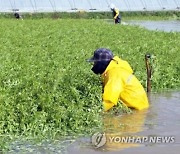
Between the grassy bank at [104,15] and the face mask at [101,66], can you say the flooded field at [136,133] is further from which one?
the grassy bank at [104,15]

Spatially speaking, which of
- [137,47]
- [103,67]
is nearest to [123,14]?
[137,47]

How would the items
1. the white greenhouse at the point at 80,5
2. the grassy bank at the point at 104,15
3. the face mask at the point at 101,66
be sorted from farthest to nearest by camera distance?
the white greenhouse at the point at 80,5, the grassy bank at the point at 104,15, the face mask at the point at 101,66

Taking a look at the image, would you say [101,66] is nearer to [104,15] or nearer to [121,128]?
[121,128]

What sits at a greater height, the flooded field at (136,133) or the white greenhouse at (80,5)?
the white greenhouse at (80,5)

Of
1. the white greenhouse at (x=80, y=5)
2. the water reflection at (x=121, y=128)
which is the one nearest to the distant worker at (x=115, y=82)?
the water reflection at (x=121, y=128)

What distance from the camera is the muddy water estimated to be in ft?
21.3

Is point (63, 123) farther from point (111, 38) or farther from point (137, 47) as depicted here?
point (111, 38)

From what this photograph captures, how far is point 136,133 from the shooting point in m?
7.40

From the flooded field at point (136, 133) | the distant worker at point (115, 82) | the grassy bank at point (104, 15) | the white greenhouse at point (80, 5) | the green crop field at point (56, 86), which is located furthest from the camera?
the white greenhouse at point (80, 5)

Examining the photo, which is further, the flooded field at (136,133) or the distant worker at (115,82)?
the distant worker at (115,82)

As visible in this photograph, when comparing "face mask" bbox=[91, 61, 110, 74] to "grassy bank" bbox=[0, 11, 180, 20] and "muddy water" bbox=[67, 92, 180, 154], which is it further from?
"grassy bank" bbox=[0, 11, 180, 20]

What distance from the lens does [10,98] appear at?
7.39 m

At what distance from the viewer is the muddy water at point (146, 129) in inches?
256

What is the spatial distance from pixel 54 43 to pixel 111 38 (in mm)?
2945
